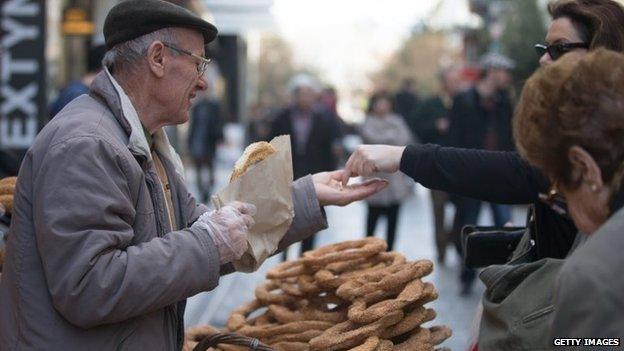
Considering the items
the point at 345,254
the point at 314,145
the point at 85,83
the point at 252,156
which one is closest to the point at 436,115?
the point at 314,145

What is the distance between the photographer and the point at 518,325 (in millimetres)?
2381

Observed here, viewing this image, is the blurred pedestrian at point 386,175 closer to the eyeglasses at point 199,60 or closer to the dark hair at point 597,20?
the dark hair at point 597,20

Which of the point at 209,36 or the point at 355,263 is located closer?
the point at 209,36

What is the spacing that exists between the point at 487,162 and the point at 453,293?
5.94m

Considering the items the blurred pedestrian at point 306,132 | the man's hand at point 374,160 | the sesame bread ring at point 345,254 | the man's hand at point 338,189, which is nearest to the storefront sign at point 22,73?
the blurred pedestrian at point 306,132

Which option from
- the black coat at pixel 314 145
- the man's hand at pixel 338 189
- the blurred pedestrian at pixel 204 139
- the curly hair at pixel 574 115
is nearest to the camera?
the curly hair at pixel 574 115

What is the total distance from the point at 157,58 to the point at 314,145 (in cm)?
780

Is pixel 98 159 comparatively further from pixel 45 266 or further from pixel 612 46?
pixel 612 46

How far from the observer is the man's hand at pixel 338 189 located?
11.0 feet

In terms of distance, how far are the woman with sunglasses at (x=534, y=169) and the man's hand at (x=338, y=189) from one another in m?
0.30

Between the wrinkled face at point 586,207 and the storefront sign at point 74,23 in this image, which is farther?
the storefront sign at point 74,23

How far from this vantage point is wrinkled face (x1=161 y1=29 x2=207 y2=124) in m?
2.82

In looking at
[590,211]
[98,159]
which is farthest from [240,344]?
[590,211]

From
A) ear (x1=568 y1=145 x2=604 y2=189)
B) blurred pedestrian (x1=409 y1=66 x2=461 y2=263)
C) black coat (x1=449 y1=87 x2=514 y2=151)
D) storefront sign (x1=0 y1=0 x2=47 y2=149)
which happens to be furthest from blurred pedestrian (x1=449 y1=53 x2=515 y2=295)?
ear (x1=568 y1=145 x2=604 y2=189)
